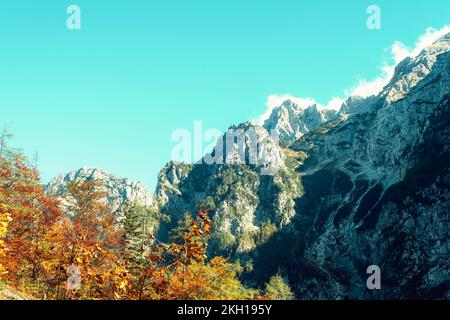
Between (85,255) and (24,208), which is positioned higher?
(24,208)

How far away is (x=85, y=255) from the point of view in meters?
10.0

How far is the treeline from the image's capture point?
9.08 meters

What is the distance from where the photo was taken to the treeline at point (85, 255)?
908 centimetres

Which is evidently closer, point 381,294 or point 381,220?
Answer: point 381,294

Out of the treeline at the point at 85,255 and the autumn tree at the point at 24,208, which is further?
the autumn tree at the point at 24,208

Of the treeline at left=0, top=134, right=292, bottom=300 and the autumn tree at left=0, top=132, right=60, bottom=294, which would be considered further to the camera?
the autumn tree at left=0, top=132, right=60, bottom=294

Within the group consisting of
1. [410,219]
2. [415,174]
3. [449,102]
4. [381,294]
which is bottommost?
[381,294]

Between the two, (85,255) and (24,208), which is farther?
(24,208)

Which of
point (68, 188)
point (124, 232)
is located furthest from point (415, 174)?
point (68, 188)
